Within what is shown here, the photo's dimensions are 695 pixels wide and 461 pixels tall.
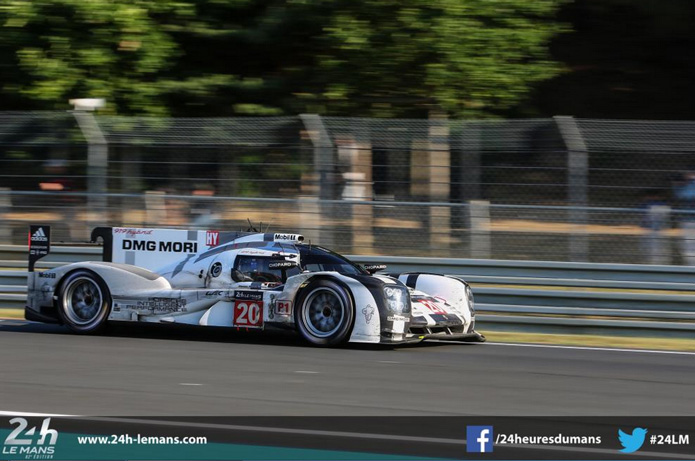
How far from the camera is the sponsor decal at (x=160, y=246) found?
31.4 feet

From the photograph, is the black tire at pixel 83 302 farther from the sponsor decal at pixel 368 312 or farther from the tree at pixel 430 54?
the tree at pixel 430 54

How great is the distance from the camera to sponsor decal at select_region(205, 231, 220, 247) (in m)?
9.53

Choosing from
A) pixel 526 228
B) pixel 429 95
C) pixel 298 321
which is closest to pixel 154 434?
pixel 298 321

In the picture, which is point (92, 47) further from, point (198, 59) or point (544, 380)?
point (544, 380)

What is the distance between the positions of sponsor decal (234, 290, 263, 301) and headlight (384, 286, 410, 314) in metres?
1.19

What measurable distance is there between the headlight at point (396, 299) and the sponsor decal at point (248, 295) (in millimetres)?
1188

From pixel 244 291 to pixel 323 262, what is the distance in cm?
77

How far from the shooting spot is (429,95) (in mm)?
13812

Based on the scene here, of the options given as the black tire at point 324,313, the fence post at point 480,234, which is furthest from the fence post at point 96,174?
the fence post at point 480,234

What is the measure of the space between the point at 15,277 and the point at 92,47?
12.5 ft

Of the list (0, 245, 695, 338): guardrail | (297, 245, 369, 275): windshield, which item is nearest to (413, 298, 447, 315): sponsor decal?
(297, 245, 369, 275): windshield

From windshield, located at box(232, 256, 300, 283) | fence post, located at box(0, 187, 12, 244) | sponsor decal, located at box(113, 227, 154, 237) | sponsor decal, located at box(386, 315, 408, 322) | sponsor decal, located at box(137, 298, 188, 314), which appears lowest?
sponsor decal, located at box(386, 315, 408, 322)

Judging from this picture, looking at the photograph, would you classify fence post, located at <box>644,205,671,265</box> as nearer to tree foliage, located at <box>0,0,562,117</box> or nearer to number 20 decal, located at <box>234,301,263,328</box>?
tree foliage, located at <box>0,0,562,117</box>

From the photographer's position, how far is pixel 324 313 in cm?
888
